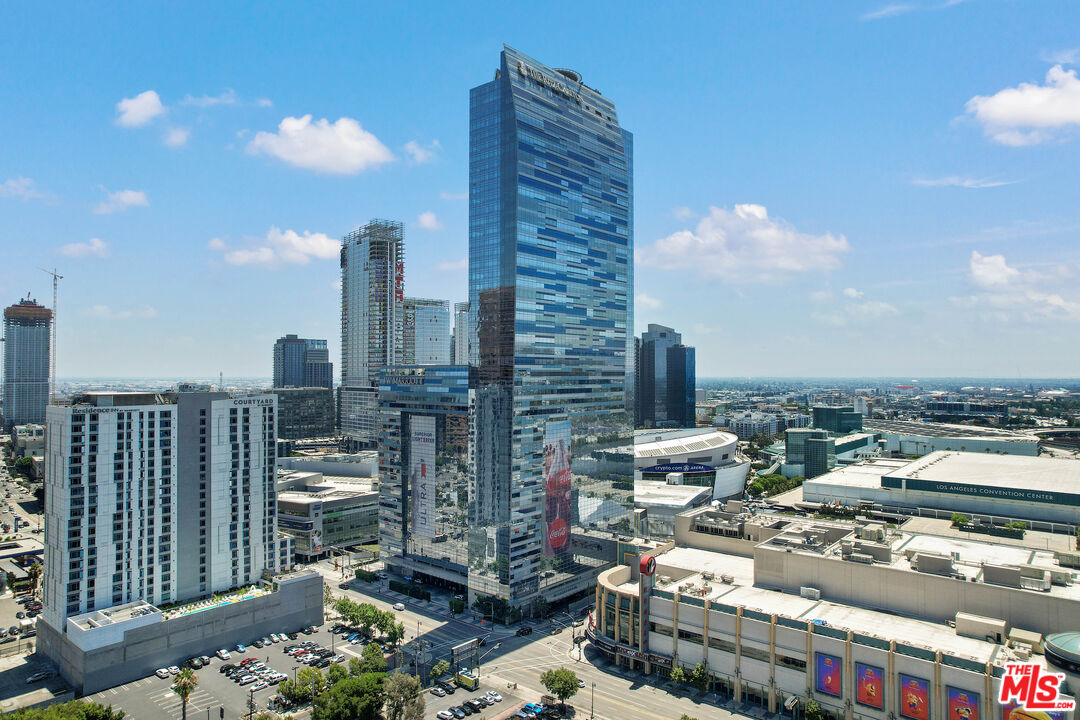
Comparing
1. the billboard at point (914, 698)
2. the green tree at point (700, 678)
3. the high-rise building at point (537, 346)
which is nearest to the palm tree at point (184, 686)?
the high-rise building at point (537, 346)

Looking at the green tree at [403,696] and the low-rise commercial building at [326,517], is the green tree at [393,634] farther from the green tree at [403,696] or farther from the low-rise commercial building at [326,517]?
the low-rise commercial building at [326,517]

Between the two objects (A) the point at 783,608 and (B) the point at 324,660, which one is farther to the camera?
(B) the point at 324,660

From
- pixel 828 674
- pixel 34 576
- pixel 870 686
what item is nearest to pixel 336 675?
pixel 828 674

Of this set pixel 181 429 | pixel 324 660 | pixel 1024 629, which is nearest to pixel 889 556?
pixel 1024 629

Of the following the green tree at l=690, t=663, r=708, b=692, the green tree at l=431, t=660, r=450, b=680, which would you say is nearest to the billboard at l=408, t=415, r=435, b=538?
the green tree at l=431, t=660, r=450, b=680

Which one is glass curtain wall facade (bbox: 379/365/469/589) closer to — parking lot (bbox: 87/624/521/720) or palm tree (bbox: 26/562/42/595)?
parking lot (bbox: 87/624/521/720)

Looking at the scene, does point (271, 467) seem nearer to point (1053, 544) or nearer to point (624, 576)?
point (624, 576)

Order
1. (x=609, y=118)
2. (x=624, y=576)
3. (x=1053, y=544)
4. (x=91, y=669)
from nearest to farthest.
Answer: (x=91, y=669) < (x=624, y=576) < (x=1053, y=544) < (x=609, y=118)

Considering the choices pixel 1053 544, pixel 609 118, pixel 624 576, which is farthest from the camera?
pixel 609 118
